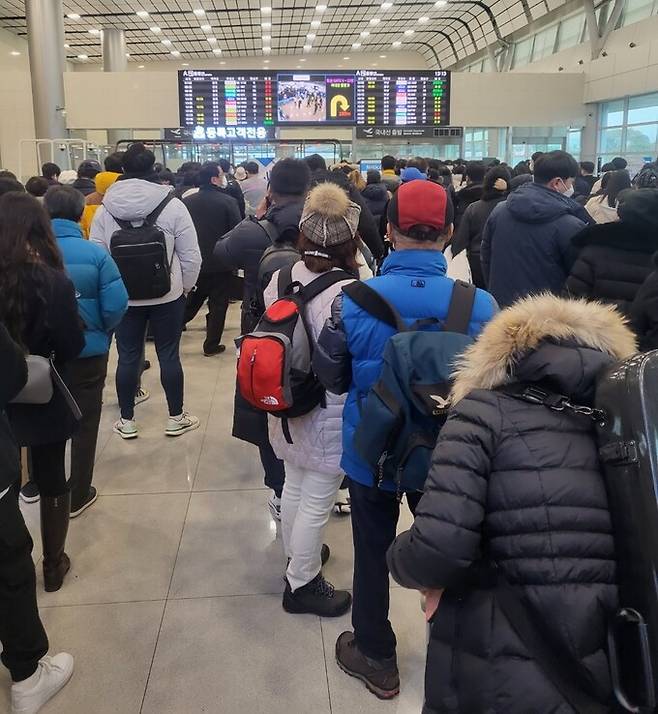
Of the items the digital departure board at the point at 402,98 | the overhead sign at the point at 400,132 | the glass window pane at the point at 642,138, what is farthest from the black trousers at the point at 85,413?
the glass window pane at the point at 642,138

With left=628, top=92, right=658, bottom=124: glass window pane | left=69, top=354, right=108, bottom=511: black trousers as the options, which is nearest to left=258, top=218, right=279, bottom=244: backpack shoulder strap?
left=69, top=354, right=108, bottom=511: black trousers

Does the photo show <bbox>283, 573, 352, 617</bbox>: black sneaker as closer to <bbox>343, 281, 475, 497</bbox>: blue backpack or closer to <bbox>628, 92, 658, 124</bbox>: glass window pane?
<bbox>343, 281, 475, 497</bbox>: blue backpack

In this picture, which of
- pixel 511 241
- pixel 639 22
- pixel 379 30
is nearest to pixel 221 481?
pixel 511 241

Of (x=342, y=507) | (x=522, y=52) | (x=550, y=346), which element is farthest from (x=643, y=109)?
(x=550, y=346)

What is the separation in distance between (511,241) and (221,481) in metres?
2.09

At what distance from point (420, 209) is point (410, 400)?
1.83ft

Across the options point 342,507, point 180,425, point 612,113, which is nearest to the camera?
point 342,507

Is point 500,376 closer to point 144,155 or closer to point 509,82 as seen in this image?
point 144,155

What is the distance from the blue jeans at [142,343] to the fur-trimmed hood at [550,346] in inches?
120

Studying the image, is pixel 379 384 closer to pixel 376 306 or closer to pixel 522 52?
pixel 376 306

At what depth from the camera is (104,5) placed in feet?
57.5

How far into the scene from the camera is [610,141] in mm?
13344

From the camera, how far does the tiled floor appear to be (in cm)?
222

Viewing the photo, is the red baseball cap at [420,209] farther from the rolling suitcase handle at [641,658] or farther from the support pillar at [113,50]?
the support pillar at [113,50]
